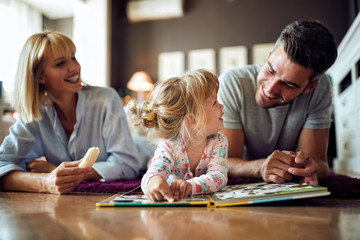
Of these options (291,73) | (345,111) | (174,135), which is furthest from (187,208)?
(345,111)

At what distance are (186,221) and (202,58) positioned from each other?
385cm

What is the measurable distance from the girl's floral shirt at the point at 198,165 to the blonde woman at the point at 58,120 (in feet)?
1.55

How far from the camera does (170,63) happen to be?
447 cm

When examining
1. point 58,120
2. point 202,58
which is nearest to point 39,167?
point 58,120

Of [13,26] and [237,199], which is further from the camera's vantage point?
[13,26]

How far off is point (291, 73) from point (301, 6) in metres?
3.32

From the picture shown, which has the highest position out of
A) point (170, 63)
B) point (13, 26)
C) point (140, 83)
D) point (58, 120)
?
point (13, 26)

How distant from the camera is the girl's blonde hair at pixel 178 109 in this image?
0.98 metres

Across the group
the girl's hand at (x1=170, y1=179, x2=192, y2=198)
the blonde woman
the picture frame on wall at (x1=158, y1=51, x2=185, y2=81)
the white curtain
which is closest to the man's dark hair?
the girl's hand at (x1=170, y1=179, x2=192, y2=198)

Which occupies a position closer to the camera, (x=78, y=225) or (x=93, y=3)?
(x=78, y=225)

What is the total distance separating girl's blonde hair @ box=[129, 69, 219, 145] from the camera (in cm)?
98

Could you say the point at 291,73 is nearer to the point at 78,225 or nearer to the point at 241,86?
the point at 241,86

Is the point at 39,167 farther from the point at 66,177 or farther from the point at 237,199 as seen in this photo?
the point at 237,199

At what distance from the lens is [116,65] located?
4.56 m
